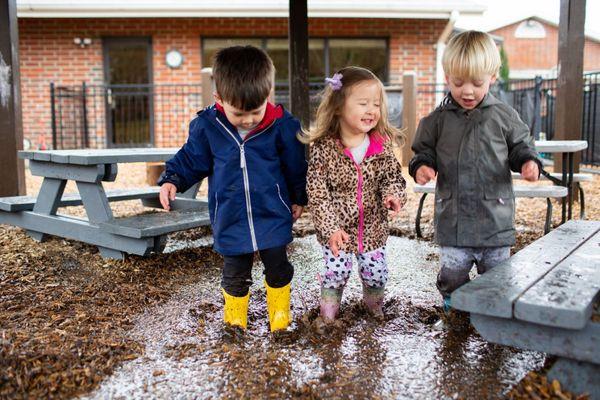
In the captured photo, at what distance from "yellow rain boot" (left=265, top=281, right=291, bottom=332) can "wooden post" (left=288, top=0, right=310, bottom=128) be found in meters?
2.95

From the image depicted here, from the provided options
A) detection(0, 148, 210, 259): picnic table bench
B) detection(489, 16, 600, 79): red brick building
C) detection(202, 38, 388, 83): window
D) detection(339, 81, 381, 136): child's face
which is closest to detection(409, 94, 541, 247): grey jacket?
detection(339, 81, 381, 136): child's face

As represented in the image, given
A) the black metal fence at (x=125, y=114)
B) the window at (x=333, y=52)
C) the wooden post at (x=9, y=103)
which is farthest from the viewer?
the window at (x=333, y=52)

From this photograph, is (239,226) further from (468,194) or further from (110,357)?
(468,194)

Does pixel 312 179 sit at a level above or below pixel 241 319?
above

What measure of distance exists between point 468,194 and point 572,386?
988 mm

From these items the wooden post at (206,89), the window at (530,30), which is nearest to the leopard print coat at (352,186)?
the wooden post at (206,89)

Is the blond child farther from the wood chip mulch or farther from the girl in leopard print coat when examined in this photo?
the wood chip mulch

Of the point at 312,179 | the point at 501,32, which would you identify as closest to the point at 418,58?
the point at 312,179

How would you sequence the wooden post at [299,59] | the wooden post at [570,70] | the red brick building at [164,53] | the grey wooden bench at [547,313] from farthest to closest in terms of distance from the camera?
the red brick building at [164,53] < the wooden post at [570,70] < the wooden post at [299,59] < the grey wooden bench at [547,313]

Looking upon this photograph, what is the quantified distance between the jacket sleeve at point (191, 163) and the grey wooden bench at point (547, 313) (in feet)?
4.10

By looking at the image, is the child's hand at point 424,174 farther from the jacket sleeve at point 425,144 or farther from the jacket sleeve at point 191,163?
the jacket sleeve at point 191,163

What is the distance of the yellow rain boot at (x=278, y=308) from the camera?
2.74 meters

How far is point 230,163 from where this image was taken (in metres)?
2.61

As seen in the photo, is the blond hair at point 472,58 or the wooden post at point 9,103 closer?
the blond hair at point 472,58
